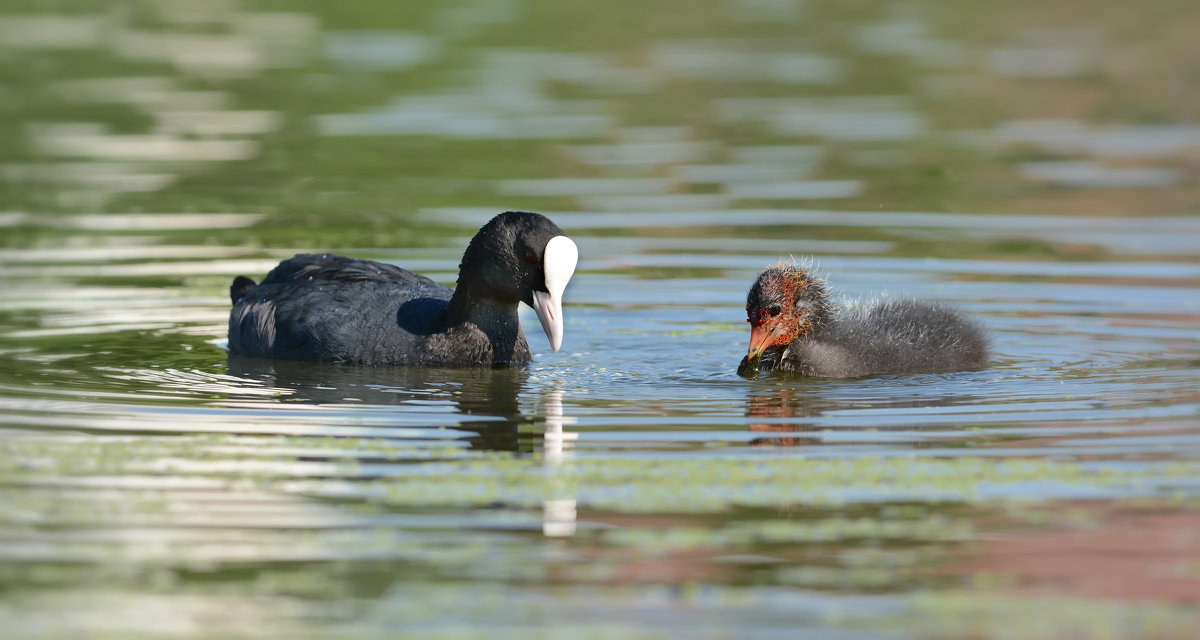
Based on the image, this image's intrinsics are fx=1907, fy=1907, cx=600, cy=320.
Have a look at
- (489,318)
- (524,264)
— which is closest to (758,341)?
(524,264)

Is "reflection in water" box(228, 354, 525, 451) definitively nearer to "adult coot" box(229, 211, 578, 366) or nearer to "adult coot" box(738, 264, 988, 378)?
"adult coot" box(229, 211, 578, 366)

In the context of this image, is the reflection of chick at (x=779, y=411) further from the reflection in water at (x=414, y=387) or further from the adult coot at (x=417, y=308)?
the adult coot at (x=417, y=308)

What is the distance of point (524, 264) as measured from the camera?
932 cm

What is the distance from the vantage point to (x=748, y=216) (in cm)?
1371

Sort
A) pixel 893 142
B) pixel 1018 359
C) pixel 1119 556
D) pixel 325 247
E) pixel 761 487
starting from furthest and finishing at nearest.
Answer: pixel 893 142 → pixel 325 247 → pixel 1018 359 → pixel 761 487 → pixel 1119 556

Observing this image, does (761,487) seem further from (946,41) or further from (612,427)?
(946,41)

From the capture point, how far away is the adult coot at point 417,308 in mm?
9273

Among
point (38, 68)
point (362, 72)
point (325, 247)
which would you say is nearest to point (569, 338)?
point (325, 247)

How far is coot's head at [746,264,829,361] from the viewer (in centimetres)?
906

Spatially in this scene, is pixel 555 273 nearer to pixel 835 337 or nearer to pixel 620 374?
pixel 620 374

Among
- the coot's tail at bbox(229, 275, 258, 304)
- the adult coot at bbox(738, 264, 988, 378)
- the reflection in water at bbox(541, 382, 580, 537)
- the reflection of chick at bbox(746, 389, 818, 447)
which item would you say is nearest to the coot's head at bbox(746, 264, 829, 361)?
the adult coot at bbox(738, 264, 988, 378)

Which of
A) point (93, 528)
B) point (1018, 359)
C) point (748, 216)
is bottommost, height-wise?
point (93, 528)

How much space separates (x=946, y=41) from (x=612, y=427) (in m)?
18.5

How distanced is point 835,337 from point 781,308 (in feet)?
1.16
